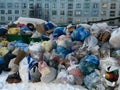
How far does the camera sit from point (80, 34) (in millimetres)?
5219

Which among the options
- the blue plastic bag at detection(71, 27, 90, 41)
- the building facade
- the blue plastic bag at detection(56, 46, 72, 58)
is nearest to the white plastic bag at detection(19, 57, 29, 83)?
the blue plastic bag at detection(56, 46, 72, 58)

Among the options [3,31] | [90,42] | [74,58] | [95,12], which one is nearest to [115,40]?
[90,42]

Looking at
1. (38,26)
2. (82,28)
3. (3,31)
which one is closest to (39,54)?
(82,28)

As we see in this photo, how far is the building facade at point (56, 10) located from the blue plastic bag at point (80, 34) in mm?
56223

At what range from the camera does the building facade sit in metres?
62.2

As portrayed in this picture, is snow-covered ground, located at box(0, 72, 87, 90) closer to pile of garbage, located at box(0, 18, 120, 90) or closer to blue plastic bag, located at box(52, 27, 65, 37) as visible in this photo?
pile of garbage, located at box(0, 18, 120, 90)

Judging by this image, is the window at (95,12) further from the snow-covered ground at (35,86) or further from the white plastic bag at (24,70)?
the snow-covered ground at (35,86)

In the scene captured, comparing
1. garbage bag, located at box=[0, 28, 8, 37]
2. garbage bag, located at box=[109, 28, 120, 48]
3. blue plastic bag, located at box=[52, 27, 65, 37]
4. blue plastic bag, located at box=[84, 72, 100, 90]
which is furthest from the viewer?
garbage bag, located at box=[0, 28, 8, 37]

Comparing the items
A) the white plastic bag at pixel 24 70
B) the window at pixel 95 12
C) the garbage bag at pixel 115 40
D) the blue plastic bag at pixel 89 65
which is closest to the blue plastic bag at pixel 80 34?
the garbage bag at pixel 115 40

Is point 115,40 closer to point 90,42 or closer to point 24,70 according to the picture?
point 90,42

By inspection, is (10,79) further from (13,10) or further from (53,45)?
(13,10)

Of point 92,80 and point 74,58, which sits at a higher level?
point 74,58

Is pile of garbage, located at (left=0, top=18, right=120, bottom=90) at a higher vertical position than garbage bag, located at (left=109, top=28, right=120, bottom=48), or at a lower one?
lower

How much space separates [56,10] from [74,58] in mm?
58550
